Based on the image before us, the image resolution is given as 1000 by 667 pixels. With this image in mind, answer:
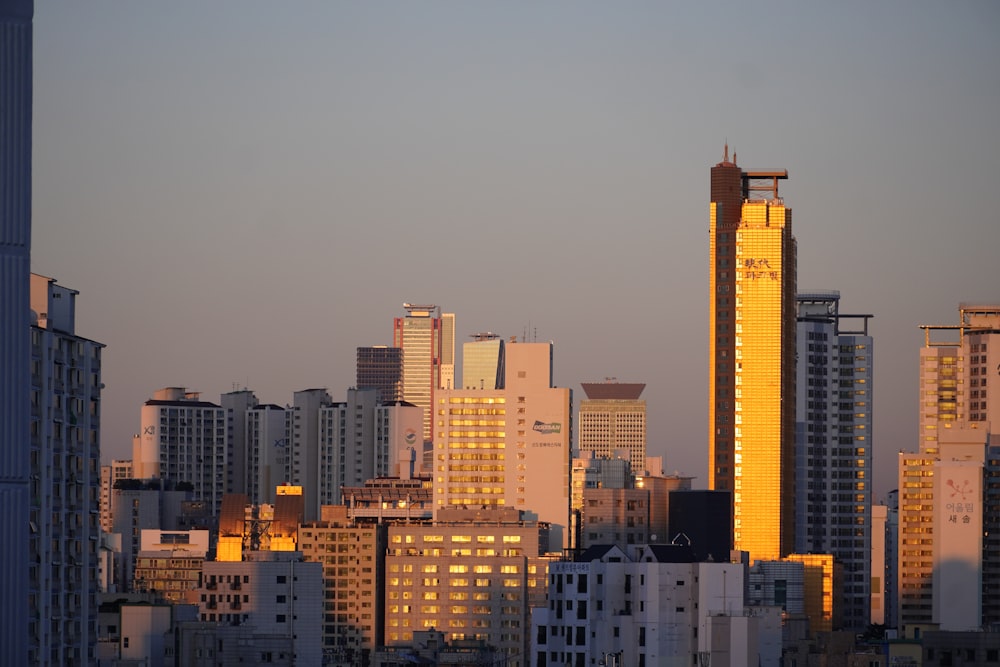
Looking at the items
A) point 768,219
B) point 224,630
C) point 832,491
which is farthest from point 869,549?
point 224,630

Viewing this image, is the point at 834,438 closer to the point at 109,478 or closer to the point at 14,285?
the point at 109,478

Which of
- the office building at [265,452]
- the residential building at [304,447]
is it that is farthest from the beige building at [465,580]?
the office building at [265,452]

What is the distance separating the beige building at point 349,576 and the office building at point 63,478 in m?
62.9

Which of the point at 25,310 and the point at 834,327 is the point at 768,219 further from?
the point at 25,310

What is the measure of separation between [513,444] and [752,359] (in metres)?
19.1

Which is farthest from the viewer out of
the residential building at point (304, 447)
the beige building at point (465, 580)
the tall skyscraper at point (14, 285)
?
the residential building at point (304, 447)

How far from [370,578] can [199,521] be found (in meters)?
40.2

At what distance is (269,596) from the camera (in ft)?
313

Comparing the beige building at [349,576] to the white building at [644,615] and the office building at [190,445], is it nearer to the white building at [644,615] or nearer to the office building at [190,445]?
the white building at [644,615]

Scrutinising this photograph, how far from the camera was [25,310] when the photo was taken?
19641 mm

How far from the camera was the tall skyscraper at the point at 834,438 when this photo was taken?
146 meters

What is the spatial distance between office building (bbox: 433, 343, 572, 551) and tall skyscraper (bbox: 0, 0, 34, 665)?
11720 cm

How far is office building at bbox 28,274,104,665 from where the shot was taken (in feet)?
162

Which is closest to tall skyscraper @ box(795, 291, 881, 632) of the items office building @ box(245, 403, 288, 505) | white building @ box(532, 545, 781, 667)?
office building @ box(245, 403, 288, 505)
